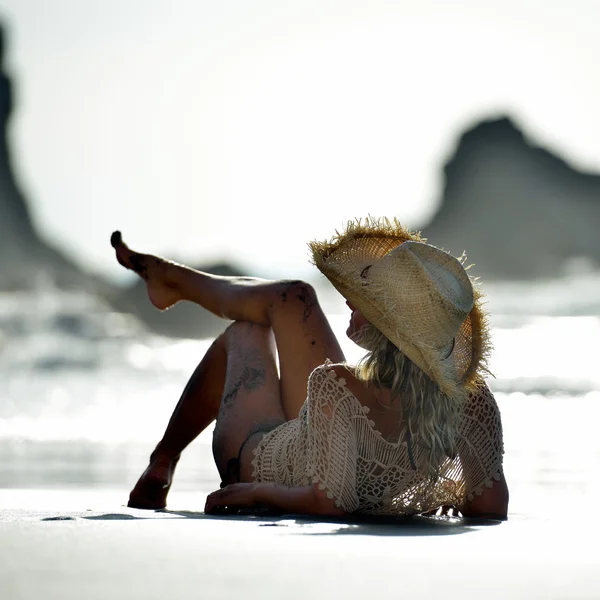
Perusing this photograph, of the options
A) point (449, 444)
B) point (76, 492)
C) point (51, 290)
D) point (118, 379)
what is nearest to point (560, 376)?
point (118, 379)

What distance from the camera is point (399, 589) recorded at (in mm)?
1943

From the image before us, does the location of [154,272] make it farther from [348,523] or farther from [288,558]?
[288,558]

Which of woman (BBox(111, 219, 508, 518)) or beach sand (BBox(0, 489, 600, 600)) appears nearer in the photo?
beach sand (BBox(0, 489, 600, 600))

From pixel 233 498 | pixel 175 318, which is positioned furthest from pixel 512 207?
pixel 233 498

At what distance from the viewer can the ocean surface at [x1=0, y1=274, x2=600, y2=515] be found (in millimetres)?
6699

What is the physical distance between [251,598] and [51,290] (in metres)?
26.4

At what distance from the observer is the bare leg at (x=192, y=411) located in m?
4.23

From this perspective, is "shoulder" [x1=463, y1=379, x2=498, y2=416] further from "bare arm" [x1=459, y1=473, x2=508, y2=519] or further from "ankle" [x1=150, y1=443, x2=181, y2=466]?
"ankle" [x1=150, y1=443, x2=181, y2=466]

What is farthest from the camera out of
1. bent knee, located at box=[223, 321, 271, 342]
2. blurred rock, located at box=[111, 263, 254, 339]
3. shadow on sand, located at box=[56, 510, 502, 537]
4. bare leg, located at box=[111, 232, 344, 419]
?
blurred rock, located at box=[111, 263, 254, 339]

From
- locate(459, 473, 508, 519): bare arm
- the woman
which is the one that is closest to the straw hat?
the woman

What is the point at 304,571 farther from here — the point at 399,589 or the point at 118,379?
the point at 118,379

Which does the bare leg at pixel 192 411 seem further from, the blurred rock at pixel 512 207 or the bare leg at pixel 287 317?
the blurred rock at pixel 512 207

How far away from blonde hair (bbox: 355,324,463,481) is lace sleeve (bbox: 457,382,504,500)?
0.16 metres

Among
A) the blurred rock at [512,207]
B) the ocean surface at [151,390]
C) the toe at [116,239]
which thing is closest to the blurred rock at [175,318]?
the ocean surface at [151,390]
